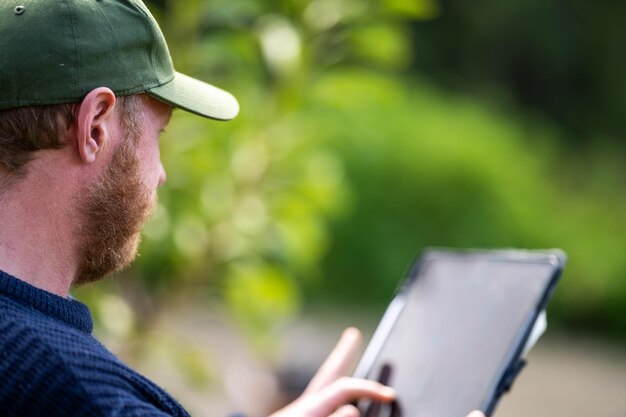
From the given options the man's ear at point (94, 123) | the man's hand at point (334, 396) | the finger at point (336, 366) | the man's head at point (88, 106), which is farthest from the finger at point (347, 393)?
the man's ear at point (94, 123)

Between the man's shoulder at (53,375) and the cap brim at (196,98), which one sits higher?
the cap brim at (196,98)

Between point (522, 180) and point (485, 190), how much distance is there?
790mm

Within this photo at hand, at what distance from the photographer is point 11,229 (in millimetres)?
1586

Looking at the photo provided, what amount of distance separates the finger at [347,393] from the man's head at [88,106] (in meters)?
0.47

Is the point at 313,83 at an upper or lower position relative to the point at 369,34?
lower

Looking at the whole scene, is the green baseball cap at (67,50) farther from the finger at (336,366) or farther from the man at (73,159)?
the finger at (336,366)

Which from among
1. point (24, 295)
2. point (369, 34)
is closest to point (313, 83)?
point (369, 34)

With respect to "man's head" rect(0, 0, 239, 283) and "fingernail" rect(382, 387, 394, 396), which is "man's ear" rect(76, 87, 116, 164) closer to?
"man's head" rect(0, 0, 239, 283)

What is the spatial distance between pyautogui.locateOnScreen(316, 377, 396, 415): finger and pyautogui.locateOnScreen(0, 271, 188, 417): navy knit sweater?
0.42 meters

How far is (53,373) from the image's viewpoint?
4.69 ft

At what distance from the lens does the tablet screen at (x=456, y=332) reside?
1837 millimetres

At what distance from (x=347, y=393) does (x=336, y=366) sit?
21 centimetres

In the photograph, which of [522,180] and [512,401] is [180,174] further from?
[522,180]

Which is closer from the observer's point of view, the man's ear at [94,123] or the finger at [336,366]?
the man's ear at [94,123]
